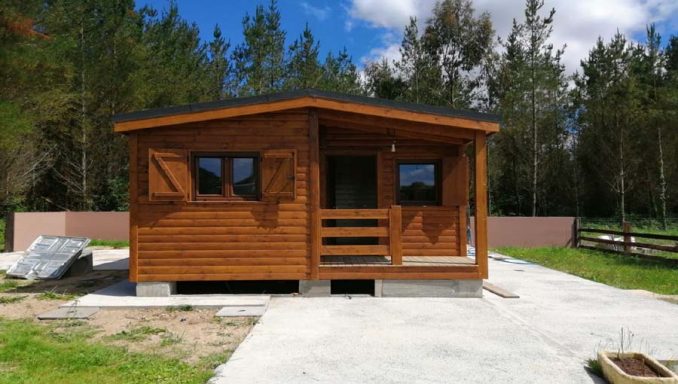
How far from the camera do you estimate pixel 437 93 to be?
25516 mm

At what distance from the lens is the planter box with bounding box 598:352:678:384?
3.40 metres

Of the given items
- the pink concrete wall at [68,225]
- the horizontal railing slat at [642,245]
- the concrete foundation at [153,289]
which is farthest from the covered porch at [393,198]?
the pink concrete wall at [68,225]

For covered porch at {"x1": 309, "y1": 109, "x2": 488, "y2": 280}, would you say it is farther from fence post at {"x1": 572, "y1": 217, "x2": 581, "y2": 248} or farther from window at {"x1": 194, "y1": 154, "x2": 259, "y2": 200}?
fence post at {"x1": 572, "y1": 217, "x2": 581, "y2": 248}

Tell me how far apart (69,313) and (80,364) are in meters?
2.27

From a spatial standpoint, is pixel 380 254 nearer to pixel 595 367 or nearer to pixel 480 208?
pixel 480 208

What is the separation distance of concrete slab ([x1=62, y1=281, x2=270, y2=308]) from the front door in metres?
2.78

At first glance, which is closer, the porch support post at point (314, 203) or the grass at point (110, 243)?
the porch support post at point (314, 203)

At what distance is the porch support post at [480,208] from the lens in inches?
282

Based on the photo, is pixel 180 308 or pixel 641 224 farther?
pixel 641 224

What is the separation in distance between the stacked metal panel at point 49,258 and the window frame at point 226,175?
12.7 feet

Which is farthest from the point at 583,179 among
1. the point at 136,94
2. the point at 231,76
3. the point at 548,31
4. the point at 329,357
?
the point at 329,357

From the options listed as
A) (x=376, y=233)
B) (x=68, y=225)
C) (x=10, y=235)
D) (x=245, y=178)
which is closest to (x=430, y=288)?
(x=376, y=233)

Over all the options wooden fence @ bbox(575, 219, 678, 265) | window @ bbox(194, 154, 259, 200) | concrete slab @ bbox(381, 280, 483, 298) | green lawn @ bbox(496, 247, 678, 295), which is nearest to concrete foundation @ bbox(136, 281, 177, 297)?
window @ bbox(194, 154, 259, 200)

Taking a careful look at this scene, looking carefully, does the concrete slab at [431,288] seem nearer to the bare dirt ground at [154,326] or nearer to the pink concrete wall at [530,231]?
the bare dirt ground at [154,326]
